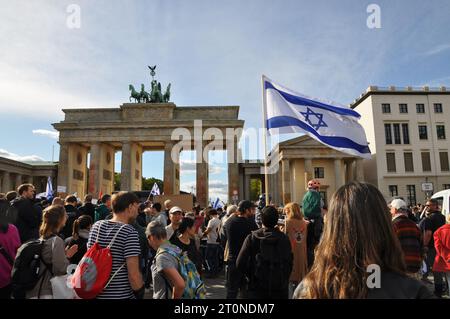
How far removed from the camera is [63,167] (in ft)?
147

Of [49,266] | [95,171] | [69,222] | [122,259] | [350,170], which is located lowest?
[49,266]

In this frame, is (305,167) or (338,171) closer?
(338,171)

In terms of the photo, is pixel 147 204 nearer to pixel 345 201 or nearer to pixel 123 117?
pixel 345 201

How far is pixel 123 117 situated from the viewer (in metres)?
45.6

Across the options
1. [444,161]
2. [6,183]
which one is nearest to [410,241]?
[444,161]

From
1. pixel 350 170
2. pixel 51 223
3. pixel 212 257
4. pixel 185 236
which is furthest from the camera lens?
pixel 350 170

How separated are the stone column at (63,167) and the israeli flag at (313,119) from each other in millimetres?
41878

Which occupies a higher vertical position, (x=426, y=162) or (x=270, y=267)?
(x=426, y=162)

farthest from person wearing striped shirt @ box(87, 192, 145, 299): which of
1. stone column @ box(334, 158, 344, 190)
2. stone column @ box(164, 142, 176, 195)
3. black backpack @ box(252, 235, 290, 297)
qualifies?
stone column @ box(334, 158, 344, 190)

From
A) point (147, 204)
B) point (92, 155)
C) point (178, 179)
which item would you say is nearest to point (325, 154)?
point (178, 179)

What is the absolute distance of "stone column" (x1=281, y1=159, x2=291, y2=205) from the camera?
45375mm

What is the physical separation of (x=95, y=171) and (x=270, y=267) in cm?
4379

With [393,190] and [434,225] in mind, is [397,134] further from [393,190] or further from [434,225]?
[434,225]
